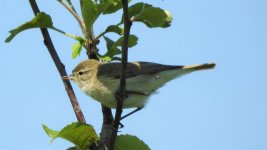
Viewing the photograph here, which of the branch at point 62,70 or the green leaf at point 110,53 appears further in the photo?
the green leaf at point 110,53

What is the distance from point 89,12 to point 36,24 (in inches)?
16.7

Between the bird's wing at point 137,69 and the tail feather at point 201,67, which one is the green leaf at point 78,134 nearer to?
the bird's wing at point 137,69

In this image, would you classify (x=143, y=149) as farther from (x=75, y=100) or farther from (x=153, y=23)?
(x=153, y=23)

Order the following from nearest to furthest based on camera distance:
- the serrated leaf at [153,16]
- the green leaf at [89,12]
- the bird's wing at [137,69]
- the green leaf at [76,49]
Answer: the serrated leaf at [153,16], the green leaf at [89,12], the green leaf at [76,49], the bird's wing at [137,69]

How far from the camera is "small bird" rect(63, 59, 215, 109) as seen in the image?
4.57 meters

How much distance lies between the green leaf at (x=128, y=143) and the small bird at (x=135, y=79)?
44.9 inches

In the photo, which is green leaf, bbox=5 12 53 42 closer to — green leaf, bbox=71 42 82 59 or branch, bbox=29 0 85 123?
branch, bbox=29 0 85 123

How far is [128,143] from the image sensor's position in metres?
3.28

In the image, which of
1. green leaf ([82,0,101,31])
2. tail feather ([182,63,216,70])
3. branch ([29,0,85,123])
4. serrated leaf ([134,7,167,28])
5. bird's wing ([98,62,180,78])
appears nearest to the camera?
serrated leaf ([134,7,167,28])

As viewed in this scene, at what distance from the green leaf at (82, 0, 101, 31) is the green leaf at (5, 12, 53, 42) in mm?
288

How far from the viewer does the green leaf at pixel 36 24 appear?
130 inches

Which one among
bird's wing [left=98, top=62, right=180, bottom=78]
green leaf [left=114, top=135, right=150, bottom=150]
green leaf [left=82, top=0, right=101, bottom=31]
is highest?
→ green leaf [left=82, top=0, right=101, bottom=31]

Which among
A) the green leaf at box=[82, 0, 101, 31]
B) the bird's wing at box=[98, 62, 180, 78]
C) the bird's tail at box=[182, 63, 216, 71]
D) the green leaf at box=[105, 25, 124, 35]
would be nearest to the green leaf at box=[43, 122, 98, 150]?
the green leaf at box=[82, 0, 101, 31]

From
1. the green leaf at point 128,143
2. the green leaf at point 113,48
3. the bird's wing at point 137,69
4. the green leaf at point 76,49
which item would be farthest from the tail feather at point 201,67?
the green leaf at point 128,143
